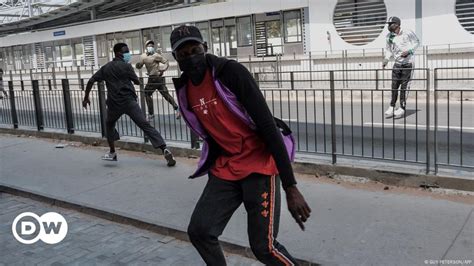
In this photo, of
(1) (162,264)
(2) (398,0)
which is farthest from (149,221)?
(2) (398,0)

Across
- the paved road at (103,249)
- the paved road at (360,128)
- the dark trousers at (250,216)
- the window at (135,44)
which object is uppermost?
the window at (135,44)

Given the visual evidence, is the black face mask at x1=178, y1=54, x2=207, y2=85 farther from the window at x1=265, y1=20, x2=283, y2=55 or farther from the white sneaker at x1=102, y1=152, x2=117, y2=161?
the window at x1=265, y1=20, x2=283, y2=55

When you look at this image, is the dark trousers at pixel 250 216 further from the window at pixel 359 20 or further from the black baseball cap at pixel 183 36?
the window at pixel 359 20

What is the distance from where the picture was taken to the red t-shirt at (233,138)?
3.21 m

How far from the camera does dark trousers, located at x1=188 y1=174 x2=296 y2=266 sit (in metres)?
3.17

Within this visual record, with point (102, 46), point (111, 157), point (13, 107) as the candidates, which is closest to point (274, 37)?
point (102, 46)

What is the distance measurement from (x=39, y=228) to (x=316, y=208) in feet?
9.64

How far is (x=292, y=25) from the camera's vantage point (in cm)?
2517

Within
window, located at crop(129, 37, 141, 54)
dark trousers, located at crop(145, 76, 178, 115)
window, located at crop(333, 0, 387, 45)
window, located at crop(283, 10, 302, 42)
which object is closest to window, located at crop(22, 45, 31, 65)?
window, located at crop(129, 37, 141, 54)

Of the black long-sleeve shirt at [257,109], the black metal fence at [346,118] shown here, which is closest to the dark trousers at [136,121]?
the black metal fence at [346,118]

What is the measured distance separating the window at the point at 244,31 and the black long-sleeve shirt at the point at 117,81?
19.8 m

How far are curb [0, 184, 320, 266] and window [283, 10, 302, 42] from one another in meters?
19.4

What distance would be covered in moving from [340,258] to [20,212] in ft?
13.0

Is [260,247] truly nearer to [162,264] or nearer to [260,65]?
[162,264]
